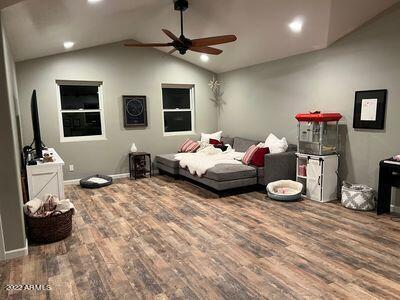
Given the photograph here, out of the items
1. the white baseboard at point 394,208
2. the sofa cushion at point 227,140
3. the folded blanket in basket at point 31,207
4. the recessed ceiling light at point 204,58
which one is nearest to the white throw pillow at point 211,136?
the sofa cushion at point 227,140

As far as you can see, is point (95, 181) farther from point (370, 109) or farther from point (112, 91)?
point (370, 109)

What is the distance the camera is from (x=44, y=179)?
3.72 metres

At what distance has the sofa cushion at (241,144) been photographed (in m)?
6.01

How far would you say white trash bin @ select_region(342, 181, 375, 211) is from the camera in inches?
152

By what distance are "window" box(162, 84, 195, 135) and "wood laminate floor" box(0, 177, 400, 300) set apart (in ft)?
9.92

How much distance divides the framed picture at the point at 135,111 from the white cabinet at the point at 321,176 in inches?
138

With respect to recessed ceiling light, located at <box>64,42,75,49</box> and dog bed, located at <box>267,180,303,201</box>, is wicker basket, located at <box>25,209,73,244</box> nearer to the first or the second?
dog bed, located at <box>267,180,303,201</box>

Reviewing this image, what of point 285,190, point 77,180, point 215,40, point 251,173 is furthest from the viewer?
point 77,180

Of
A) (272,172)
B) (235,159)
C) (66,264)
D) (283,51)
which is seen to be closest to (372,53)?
(283,51)

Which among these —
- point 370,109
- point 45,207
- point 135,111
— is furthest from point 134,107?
point 370,109

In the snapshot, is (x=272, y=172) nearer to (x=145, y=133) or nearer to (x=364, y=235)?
(x=364, y=235)

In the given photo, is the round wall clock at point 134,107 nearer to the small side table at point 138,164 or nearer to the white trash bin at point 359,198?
the small side table at point 138,164

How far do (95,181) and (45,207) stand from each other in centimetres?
239

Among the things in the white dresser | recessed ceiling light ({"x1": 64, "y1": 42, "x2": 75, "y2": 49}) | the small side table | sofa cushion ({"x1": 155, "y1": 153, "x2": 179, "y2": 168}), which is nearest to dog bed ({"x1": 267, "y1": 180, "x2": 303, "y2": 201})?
sofa cushion ({"x1": 155, "y1": 153, "x2": 179, "y2": 168})
